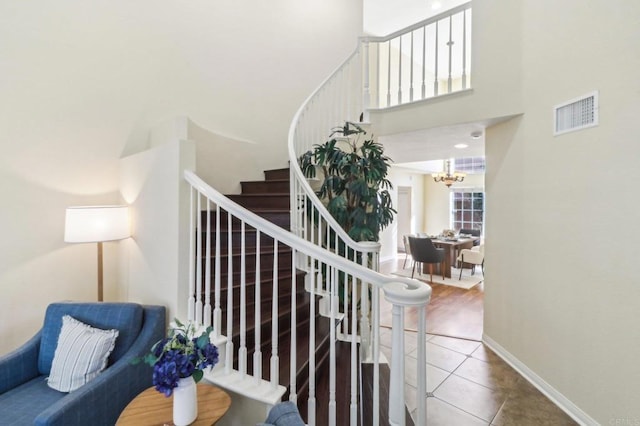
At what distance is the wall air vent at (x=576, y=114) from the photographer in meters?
1.95

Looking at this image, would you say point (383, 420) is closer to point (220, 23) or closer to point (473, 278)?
point (220, 23)

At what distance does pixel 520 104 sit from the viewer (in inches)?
103

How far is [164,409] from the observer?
1406 millimetres

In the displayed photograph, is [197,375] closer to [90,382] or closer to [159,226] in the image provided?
[90,382]

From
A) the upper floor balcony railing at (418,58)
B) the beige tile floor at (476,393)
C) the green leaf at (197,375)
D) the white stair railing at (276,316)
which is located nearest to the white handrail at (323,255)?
the white stair railing at (276,316)

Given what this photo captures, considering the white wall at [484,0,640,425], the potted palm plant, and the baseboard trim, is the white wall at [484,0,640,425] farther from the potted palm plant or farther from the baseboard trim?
the potted palm plant

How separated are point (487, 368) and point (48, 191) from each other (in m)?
4.06

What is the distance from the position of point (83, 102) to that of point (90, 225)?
1.15 m

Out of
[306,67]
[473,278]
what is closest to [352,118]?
[306,67]

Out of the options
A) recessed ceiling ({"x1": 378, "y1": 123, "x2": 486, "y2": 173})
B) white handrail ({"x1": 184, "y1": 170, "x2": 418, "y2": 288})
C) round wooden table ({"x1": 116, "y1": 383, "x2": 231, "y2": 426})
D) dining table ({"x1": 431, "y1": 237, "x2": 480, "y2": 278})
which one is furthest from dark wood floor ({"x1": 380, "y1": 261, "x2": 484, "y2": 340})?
white handrail ({"x1": 184, "y1": 170, "x2": 418, "y2": 288})

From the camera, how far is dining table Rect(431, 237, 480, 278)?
6.10 meters

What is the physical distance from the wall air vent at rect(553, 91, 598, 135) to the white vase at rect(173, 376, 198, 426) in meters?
2.85

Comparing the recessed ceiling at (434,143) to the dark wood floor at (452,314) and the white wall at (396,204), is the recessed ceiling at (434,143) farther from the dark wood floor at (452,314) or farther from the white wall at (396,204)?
the white wall at (396,204)

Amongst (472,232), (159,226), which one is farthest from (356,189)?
(472,232)
